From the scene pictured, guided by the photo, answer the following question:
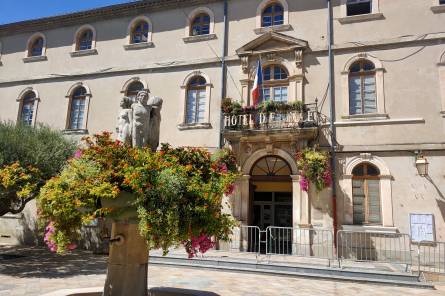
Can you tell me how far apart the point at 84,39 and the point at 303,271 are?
46.2 ft

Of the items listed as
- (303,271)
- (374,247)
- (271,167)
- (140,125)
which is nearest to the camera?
(140,125)

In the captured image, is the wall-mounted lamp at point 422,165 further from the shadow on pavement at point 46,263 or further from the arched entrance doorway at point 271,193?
the shadow on pavement at point 46,263

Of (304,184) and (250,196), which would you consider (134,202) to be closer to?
(304,184)

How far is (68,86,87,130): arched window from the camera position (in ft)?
54.1

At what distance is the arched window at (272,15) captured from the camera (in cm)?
1451

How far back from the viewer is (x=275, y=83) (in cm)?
1396

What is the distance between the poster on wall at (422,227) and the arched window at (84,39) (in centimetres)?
1493

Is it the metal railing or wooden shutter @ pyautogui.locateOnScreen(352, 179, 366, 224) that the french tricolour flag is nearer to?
wooden shutter @ pyautogui.locateOnScreen(352, 179, 366, 224)

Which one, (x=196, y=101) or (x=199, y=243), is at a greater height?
(x=196, y=101)

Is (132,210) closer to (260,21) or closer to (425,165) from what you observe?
(425,165)

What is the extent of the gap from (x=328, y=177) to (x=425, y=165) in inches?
112

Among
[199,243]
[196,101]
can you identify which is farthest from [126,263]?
[196,101]

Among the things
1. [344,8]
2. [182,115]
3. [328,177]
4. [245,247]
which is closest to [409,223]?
[328,177]

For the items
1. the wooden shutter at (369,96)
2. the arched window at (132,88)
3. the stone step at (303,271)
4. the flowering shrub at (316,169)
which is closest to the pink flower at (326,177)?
the flowering shrub at (316,169)
